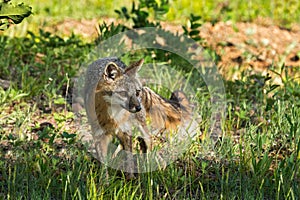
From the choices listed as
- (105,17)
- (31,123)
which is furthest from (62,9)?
(31,123)

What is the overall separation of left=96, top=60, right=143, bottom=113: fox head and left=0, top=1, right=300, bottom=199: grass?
0.44m

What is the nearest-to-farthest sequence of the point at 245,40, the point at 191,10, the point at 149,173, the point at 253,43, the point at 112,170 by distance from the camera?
the point at 149,173 → the point at 112,170 → the point at 253,43 → the point at 245,40 → the point at 191,10

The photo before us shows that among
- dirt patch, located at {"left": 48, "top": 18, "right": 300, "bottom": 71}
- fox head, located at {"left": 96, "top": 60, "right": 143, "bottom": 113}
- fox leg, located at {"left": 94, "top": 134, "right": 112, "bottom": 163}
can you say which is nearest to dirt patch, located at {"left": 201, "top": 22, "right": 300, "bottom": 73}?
dirt patch, located at {"left": 48, "top": 18, "right": 300, "bottom": 71}

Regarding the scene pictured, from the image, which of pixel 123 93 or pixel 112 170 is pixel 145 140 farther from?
pixel 123 93

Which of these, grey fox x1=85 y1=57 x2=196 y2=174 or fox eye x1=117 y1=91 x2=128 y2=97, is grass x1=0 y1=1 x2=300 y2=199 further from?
fox eye x1=117 y1=91 x2=128 y2=97

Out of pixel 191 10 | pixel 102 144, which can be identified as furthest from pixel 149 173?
pixel 191 10

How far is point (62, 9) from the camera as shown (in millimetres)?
8266

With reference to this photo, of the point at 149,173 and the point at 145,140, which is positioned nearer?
the point at 149,173

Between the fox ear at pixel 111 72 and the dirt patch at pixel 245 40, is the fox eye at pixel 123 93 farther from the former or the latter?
the dirt patch at pixel 245 40

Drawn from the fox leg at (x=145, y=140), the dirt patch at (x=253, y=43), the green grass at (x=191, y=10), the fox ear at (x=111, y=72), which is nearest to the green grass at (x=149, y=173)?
the fox leg at (x=145, y=140)

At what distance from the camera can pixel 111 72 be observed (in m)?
4.09

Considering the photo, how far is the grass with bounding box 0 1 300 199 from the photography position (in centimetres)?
406

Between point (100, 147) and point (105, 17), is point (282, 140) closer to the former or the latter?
point (100, 147)

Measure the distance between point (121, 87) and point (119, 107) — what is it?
0.50ft
